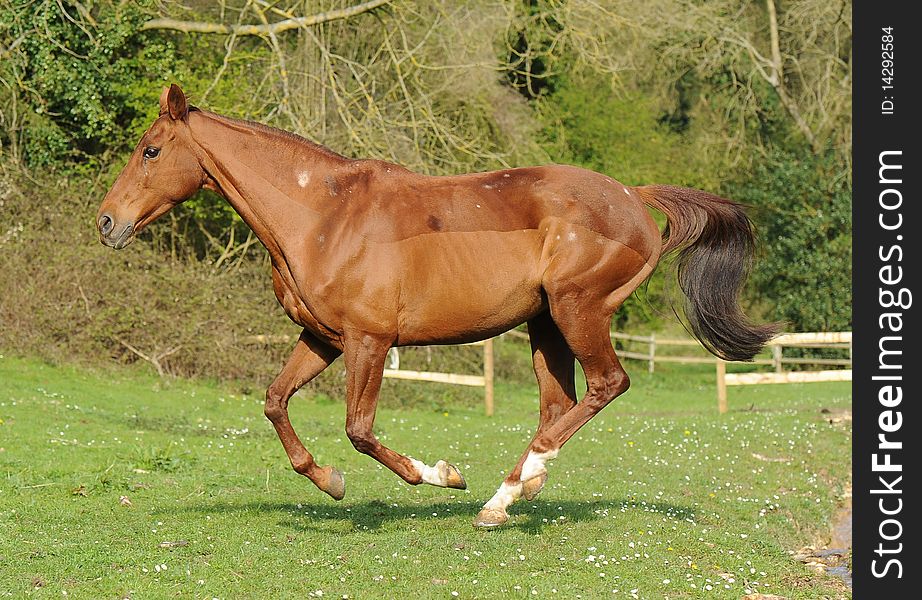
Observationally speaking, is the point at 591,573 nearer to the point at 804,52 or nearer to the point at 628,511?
the point at 628,511

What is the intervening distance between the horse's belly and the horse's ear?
1751mm

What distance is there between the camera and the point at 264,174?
7133mm

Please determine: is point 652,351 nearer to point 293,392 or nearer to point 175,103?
point 293,392

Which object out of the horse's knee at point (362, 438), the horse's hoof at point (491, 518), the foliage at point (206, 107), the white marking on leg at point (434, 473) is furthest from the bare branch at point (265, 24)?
the horse's hoof at point (491, 518)

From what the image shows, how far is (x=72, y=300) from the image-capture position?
19.4m

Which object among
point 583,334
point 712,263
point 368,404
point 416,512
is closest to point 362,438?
point 368,404

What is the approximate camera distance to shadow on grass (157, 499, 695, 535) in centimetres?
785

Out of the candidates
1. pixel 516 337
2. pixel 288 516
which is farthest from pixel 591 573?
pixel 516 337

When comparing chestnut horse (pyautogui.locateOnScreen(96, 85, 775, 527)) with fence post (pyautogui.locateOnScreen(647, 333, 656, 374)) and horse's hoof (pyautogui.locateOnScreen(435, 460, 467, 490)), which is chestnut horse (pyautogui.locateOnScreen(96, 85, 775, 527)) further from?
fence post (pyautogui.locateOnScreen(647, 333, 656, 374))

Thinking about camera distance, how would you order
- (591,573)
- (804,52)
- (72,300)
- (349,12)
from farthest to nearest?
(804,52), (349,12), (72,300), (591,573)

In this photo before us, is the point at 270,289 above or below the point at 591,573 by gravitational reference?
above

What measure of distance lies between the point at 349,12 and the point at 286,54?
6.61 ft

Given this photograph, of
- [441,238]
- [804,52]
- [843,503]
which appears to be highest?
[804,52]

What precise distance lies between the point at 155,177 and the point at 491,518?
123 inches
